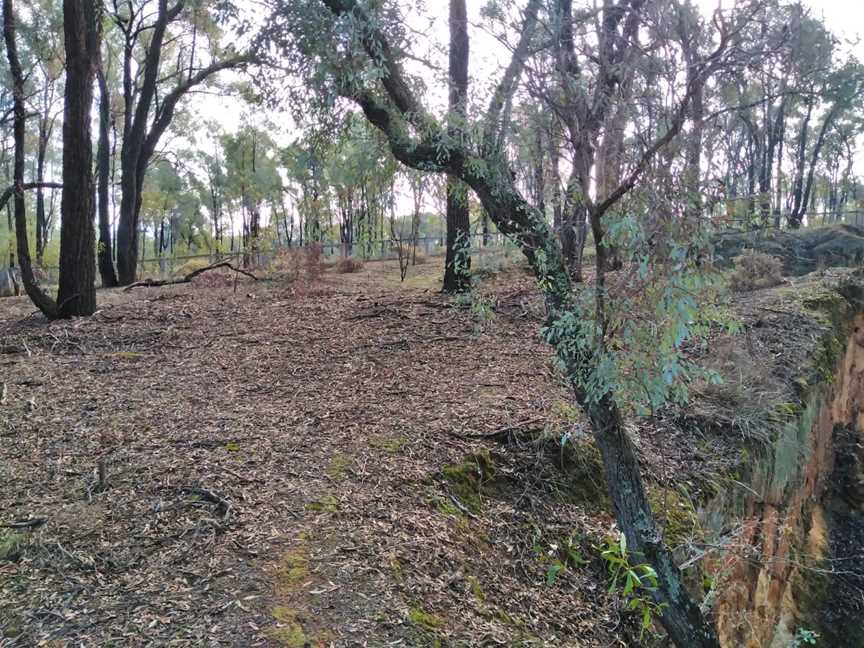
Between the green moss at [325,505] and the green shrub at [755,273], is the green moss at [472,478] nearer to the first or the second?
the green moss at [325,505]

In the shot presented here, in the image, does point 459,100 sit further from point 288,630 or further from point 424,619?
point 288,630

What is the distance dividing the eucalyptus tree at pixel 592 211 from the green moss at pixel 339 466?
1668mm

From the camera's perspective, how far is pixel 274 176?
99.2ft

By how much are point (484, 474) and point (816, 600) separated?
488cm

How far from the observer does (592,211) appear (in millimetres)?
3559

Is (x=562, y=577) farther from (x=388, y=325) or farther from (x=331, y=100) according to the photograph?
(x=388, y=325)

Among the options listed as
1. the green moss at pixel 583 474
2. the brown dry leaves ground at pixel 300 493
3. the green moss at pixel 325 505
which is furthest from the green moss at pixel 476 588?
the green moss at pixel 583 474

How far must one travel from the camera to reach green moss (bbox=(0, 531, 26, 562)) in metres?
3.43

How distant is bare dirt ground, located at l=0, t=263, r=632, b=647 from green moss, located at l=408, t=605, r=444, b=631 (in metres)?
0.01

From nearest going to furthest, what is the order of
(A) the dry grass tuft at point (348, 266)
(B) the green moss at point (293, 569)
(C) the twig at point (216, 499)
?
(B) the green moss at point (293, 569), (C) the twig at point (216, 499), (A) the dry grass tuft at point (348, 266)

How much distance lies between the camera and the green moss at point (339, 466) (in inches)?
171

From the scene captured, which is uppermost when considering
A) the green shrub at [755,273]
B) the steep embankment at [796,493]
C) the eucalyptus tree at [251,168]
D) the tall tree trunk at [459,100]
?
the eucalyptus tree at [251,168]

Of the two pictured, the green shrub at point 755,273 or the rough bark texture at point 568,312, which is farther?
the green shrub at point 755,273

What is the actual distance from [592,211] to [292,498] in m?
2.53
